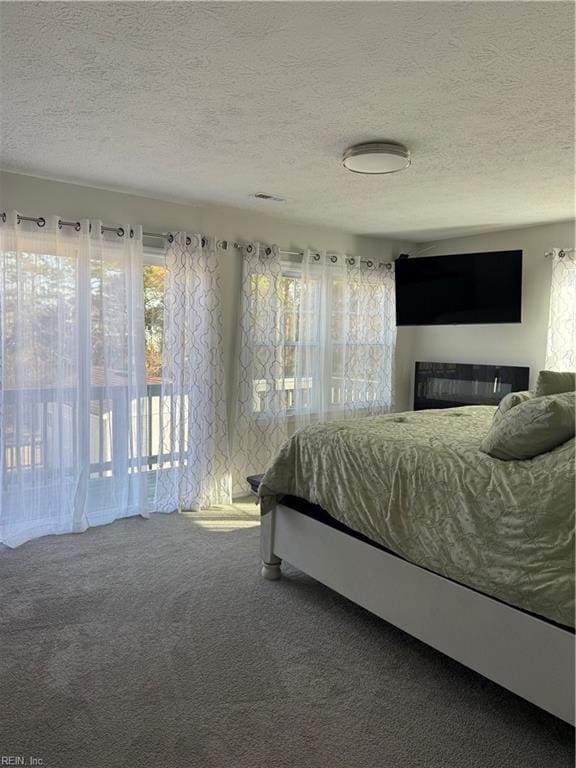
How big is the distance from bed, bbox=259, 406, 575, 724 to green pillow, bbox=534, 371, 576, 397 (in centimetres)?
37

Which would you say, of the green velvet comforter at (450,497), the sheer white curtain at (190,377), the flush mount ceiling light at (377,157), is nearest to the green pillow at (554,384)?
the green velvet comforter at (450,497)

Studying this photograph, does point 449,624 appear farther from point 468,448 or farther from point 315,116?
point 315,116

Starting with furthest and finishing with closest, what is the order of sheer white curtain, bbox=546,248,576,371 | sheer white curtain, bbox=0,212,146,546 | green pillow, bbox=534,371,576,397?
1. sheer white curtain, bbox=546,248,576,371
2. sheer white curtain, bbox=0,212,146,546
3. green pillow, bbox=534,371,576,397

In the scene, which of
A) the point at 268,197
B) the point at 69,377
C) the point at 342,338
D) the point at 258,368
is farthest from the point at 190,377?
the point at 342,338

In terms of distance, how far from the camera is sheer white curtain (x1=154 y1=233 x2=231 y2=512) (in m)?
4.05

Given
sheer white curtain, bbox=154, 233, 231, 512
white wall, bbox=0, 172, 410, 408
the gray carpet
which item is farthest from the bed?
white wall, bbox=0, 172, 410, 408

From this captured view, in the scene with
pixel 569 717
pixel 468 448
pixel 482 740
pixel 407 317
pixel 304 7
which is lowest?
pixel 482 740

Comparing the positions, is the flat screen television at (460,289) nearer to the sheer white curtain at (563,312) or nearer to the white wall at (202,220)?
the sheer white curtain at (563,312)

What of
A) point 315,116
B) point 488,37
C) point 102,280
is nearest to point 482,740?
point 488,37

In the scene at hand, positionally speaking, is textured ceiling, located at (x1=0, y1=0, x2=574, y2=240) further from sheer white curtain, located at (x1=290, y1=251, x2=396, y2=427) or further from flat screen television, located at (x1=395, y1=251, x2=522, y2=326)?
sheer white curtain, located at (x1=290, y1=251, x2=396, y2=427)

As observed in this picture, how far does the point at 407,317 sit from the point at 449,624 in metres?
3.37

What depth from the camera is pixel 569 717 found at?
5.66 feet

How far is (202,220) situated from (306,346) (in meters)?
1.38

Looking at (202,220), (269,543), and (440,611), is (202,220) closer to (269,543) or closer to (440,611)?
(269,543)
